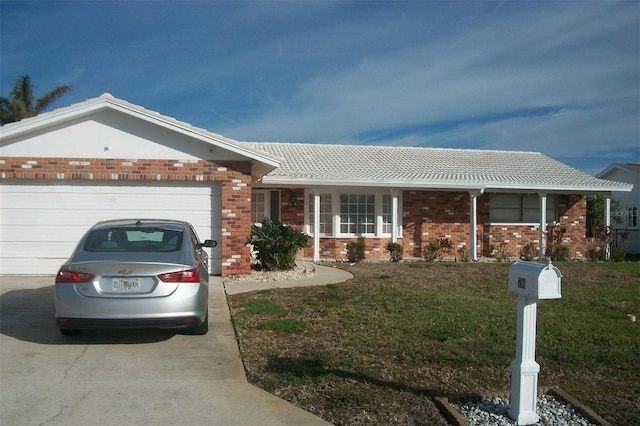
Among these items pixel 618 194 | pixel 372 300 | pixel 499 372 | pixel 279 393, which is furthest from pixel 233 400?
pixel 618 194

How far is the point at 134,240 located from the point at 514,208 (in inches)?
A: 597

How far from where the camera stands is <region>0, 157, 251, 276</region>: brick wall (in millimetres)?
11298

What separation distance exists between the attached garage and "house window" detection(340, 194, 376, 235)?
6.31 meters

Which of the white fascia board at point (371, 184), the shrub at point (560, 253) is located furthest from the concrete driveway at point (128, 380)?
the shrub at point (560, 253)

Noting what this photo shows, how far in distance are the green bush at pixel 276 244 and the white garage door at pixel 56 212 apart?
6.41ft

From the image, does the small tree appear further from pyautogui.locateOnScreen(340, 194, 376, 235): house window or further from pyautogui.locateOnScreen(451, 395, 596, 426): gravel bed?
pyautogui.locateOnScreen(451, 395, 596, 426): gravel bed

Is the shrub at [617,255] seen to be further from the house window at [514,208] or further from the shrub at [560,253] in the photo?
the house window at [514,208]

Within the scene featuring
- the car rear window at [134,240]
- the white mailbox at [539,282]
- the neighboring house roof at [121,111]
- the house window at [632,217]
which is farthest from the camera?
the house window at [632,217]

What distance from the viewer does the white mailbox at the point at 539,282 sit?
4.21 meters

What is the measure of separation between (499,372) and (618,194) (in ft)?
79.0

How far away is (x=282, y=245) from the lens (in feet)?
42.2

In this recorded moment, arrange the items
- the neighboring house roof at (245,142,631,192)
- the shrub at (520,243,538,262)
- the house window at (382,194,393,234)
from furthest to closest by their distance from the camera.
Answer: the shrub at (520,243,538,262)
the house window at (382,194,393,234)
the neighboring house roof at (245,142,631,192)

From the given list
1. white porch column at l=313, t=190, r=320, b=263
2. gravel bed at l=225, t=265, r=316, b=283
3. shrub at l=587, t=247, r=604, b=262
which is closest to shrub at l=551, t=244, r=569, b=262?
shrub at l=587, t=247, r=604, b=262

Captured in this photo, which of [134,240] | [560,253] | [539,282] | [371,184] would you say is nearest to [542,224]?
[560,253]
